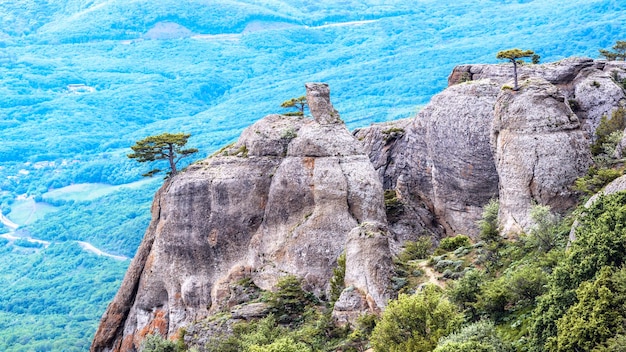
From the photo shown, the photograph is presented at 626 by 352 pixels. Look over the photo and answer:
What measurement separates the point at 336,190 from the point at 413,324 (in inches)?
756

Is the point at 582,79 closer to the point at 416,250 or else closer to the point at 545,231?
the point at 416,250

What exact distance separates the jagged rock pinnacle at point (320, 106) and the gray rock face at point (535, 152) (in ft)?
42.6

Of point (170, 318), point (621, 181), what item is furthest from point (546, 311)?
point (170, 318)

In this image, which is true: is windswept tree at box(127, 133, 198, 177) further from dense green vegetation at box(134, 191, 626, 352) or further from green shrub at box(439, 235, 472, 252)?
green shrub at box(439, 235, 472, 252)

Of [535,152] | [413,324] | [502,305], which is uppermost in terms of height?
[535,152]

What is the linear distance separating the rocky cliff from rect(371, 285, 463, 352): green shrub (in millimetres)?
9687

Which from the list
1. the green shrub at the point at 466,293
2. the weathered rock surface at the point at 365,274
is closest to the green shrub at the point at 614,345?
the green shrub at the point at 466,293

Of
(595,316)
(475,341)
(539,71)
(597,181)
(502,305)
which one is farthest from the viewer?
(539,71)

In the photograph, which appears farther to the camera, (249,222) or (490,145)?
(249,222)

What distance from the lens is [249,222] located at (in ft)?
205

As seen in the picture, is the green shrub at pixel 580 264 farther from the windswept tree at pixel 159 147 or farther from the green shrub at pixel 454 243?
the windswept tree at pixel 159 147

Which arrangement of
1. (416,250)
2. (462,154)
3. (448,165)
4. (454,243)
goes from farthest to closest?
(448,165) → (462,154) → (416,250) → (454,243)

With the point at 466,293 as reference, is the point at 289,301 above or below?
below

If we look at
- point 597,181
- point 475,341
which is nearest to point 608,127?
point 597,181
